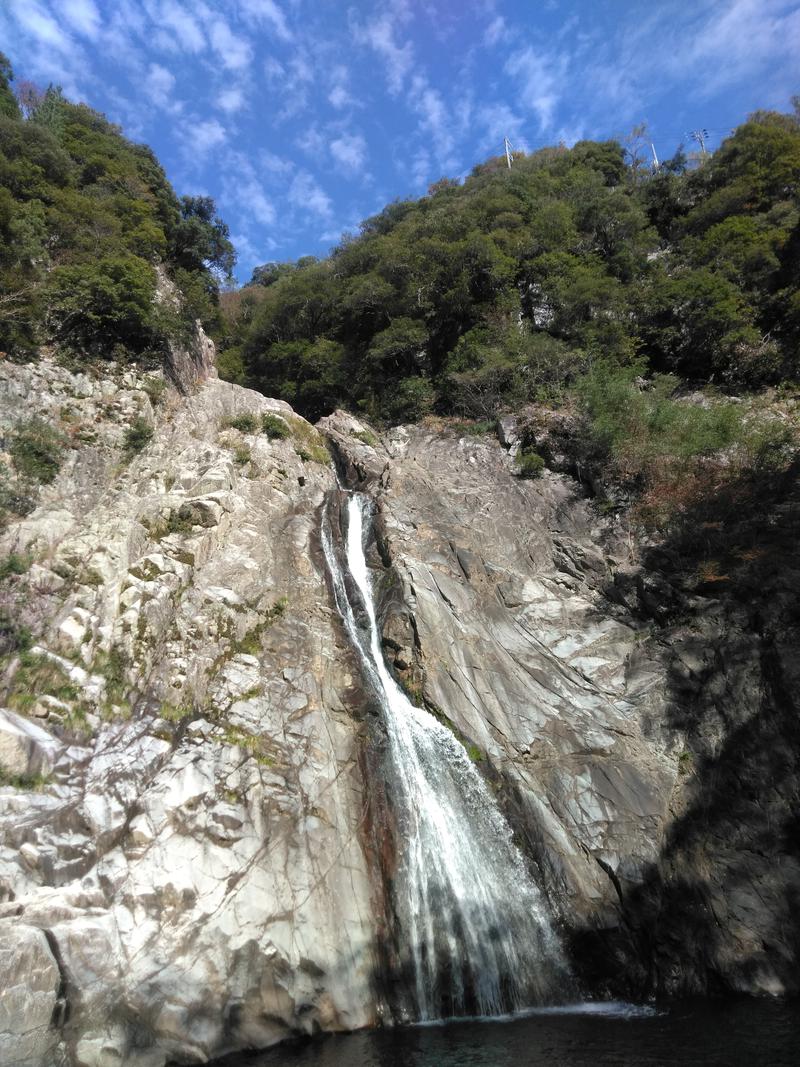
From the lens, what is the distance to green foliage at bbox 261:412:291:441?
2239 cm

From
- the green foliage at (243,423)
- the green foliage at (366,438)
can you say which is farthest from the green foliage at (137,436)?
the green foliage at (366,438)

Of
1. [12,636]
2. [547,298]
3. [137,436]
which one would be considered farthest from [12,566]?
[547,298]

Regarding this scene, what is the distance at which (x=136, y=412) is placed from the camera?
21.1 m

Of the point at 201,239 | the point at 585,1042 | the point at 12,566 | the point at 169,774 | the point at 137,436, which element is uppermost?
the point at 201,239

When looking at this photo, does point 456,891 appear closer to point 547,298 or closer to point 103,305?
point 103,305

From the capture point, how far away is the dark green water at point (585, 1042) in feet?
27.8

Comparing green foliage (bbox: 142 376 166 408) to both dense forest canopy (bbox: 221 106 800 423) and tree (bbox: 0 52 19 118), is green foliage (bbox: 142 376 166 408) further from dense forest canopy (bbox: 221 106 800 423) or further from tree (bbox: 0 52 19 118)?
tree (bbox: 0 52 19 118)

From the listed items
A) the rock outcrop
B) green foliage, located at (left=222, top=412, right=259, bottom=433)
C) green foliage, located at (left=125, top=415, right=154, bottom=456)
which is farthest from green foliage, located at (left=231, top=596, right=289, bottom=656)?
green foliage, located at (left=222, top=412, right=259, bottom=433)

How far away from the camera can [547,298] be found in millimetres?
29938

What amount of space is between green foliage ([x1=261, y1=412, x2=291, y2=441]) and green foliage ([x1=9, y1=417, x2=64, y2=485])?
7.02 metres

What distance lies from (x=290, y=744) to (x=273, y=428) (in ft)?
43.1

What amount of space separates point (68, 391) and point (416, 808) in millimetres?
17926

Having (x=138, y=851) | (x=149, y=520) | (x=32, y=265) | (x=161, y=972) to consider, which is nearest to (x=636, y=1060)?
(x=161, y=972)

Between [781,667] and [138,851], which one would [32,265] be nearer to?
[138,851]
